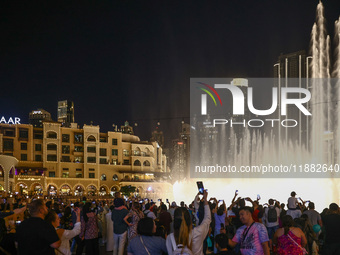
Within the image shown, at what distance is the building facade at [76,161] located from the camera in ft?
246

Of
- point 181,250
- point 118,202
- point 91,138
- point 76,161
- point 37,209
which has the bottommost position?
point 181,250

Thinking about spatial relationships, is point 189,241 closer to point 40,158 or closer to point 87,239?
point 87,239

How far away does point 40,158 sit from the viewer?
260 feet

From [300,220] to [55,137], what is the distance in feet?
249

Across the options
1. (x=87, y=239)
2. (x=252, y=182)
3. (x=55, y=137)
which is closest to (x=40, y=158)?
(x=55, y=137)

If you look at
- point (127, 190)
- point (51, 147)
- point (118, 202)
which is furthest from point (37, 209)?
point (51, 147)

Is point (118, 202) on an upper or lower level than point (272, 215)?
upper

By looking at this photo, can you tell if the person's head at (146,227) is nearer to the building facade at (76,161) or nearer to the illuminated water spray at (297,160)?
the illuminated water spray at (297,160)

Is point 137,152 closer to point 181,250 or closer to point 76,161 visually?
point 76,161

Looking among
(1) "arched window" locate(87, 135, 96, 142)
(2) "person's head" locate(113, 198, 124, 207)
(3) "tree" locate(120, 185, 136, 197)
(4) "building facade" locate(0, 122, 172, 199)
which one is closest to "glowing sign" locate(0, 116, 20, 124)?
(4) "building facade" locate(0, 122, 172, 199)

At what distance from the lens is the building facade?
75.0 meters

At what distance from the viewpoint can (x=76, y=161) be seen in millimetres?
82812

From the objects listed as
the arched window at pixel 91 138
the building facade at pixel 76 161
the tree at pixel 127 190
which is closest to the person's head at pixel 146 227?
the building facade at pixel 76 161

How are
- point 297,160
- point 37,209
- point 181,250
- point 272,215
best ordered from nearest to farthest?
1. point 181,250
2. point 37,209
3. point 272,215
4. point 297,160
